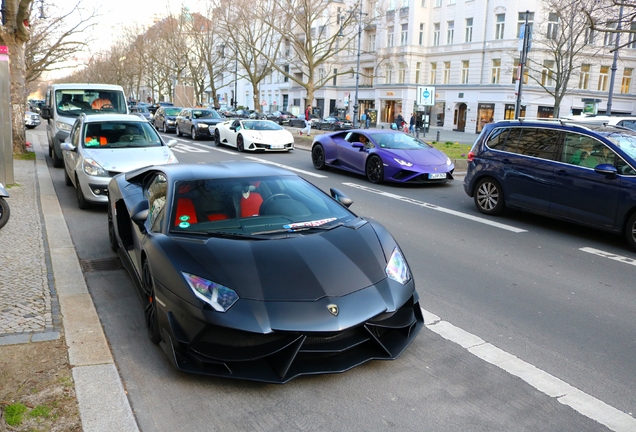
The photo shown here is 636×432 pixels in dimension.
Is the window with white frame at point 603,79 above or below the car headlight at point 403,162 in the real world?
above

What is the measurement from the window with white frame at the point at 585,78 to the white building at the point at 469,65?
0.09m

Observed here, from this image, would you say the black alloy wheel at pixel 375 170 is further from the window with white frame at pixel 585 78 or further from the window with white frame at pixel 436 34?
the window with white frame at pixel 436 34

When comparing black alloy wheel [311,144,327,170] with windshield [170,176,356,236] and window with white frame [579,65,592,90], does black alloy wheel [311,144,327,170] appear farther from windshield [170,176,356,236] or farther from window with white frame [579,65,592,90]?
window with white frame [579,65,592,90]

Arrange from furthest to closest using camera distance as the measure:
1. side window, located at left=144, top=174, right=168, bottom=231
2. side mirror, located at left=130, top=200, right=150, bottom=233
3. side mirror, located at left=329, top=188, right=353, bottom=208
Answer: side mirror, located at left=329, top=188, right=353, bottom=208
side mirror, located at left=130, top=200, right=150, bottom=233
side window, located at left=144, top=174, right=168, bottom=231

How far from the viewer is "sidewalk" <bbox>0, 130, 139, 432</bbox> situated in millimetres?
3494

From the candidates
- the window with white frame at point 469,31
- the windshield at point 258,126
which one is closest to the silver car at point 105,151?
the windshield at point 258,126

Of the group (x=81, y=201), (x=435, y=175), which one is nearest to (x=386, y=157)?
(x=435, y=175)

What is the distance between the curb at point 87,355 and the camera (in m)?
3.35

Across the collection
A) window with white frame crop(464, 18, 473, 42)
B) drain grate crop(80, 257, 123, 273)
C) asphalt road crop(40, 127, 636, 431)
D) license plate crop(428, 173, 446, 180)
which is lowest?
drain grate crop(80, 257, 123, 273)

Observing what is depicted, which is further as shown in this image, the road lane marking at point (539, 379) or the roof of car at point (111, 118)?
the roof of car at point (111, 118)

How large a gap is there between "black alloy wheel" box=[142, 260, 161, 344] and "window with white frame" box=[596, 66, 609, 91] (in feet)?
175

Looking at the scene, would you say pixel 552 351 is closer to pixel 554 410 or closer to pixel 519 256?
pixel 554 410

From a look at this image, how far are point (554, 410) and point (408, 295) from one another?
1.19m

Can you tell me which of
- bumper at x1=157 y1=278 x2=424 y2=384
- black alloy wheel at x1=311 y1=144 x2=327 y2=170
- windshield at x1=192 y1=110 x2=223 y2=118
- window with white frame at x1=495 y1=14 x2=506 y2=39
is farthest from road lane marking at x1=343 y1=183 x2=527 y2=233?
window with white frame at x1=495 y1=14 x2=506 y2=39
